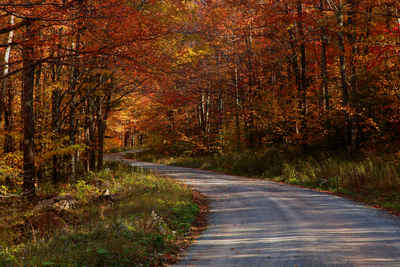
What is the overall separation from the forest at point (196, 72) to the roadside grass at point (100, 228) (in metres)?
1.86

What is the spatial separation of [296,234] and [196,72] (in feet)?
57.0

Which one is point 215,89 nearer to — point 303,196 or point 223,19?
point 223,19

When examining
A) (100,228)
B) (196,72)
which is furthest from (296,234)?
(196,72)

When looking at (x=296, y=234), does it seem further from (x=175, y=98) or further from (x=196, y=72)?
(x=175, y=98)

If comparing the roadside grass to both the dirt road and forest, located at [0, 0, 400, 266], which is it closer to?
forest, located at [0, 0, 400, 266]

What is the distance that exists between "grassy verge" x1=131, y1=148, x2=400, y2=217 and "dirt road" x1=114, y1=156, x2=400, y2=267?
1.62 m

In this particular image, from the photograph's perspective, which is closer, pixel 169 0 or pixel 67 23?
pixel 67 23

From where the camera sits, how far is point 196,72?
2367 centimetres

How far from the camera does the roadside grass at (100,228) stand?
593 centimetres

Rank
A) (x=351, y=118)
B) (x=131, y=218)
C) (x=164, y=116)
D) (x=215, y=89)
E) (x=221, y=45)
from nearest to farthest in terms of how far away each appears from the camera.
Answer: (x=131, y=218), (x=351, y=118), (x=221, y=45), (x=215, y=89), (x=164, y=116)

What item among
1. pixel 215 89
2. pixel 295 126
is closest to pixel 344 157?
pixel 295 126

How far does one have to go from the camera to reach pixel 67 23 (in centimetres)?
1128

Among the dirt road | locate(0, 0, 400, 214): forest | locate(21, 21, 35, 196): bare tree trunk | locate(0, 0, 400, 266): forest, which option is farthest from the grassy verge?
locate(21, 21, 35, 196): bare tree trunk

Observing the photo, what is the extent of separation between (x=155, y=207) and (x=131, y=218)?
1.55 meters
